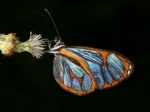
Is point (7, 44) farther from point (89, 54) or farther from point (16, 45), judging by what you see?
point (89, 54)

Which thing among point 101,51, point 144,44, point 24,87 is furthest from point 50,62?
point 101,51

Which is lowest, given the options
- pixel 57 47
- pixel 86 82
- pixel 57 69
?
pixel 86 82

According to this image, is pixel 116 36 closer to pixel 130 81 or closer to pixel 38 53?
pixel 130 81

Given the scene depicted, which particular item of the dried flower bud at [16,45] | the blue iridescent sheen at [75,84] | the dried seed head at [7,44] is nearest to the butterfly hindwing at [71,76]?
the blue iridescent sheen at [75,84]

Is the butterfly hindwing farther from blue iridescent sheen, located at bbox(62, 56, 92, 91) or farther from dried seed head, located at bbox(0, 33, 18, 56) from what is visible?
dried seed head, located at bbox(0, 33, 18, 56)

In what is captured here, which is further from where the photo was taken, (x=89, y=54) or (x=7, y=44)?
(x=89, y=54)

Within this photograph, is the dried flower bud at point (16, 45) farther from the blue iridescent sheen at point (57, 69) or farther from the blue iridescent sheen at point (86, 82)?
the blue iridescent sheen at point (86, 82)

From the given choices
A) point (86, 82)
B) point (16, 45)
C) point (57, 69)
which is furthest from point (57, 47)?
point (16, 45)
